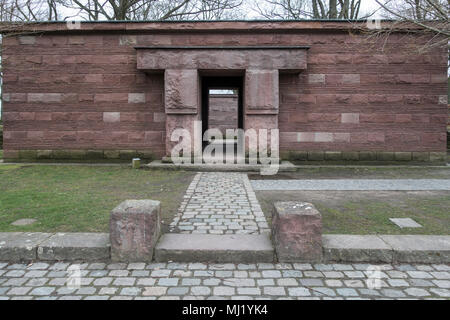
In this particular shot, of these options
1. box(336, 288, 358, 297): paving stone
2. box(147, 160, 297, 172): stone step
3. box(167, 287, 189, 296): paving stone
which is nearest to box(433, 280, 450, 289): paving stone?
box(336, 288, 358, 297): paving stone

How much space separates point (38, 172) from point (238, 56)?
6.39 meters

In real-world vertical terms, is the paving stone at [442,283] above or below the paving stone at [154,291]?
below

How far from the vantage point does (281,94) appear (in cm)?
1036

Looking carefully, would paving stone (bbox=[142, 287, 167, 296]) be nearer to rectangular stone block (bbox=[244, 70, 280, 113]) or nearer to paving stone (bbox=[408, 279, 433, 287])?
paving stone (bbox=[408, 279, 433, 287])

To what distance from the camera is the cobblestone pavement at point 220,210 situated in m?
4.39

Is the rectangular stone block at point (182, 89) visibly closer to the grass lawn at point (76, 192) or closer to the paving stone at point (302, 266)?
the grass lawn at point (76, 192)

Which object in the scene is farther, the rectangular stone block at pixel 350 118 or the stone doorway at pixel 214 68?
the rectangular stone block at pixel 350 118

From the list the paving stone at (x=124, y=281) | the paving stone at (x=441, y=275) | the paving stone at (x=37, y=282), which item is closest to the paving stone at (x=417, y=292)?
the paving stone at (x=441, y=275)

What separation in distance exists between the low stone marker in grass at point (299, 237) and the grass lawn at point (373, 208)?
28.2 inches

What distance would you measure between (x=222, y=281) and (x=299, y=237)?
0.95m

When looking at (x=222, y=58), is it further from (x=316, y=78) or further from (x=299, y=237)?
(x=299, y=237)

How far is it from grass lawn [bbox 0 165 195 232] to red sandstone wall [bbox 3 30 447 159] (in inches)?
57.8

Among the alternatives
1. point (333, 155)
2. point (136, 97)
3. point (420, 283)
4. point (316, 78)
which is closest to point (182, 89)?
point (136, 97)

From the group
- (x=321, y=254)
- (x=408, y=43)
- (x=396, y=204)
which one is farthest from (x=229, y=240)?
(x=408, y=43)
